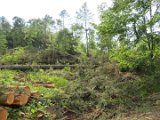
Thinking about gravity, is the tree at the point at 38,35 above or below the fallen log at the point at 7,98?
above

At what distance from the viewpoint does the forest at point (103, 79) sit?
8219 millimetres

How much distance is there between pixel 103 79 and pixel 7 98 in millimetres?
5621

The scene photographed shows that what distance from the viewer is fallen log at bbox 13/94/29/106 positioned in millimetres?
7624

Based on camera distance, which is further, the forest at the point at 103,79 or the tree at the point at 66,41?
the tree at the point at 66,41

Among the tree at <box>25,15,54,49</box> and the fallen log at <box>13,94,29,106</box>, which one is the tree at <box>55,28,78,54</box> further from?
the fallen log at <box>13,94,29,106</box>

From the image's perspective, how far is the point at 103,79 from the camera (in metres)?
11.9

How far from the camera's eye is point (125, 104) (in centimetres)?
974

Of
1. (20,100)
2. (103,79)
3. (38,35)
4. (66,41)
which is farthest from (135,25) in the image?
(38,35)

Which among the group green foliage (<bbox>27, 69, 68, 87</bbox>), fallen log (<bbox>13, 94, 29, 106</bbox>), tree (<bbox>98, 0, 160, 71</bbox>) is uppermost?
tree (<bbox>98, 0, 160, 71</bbox>)

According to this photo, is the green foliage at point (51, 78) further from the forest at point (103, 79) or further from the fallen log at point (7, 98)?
the fallen log at point (7, 98)

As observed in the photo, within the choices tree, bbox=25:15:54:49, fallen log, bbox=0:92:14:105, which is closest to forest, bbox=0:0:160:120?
fallen log, bbox=0:92:14:105

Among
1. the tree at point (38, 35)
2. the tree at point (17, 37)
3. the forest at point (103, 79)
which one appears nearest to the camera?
the forest at point (103, 79)

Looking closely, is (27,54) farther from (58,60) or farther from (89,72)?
(89,72)

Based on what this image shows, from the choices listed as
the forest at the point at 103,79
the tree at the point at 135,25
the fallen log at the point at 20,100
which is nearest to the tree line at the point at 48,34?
the forest at the point at 103,79
